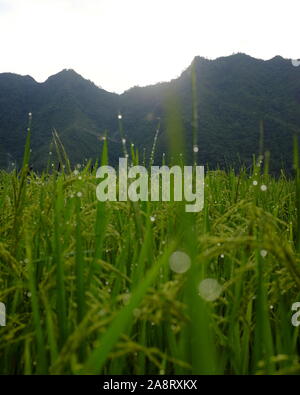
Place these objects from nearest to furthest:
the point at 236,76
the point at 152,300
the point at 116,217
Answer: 1. the point at 152,300
2. the point at 116,217
3. the point at 236,76

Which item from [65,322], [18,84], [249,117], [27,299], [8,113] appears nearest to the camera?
[65,322]

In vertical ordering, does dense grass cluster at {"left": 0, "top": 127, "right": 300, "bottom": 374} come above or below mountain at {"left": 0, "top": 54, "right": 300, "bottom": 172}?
below

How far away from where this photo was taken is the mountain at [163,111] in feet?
86.7

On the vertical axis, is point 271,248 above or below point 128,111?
below

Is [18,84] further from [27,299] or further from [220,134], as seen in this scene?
[27,299]

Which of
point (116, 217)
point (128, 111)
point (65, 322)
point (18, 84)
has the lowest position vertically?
point (65, 322)

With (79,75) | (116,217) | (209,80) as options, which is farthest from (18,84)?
(116,217)

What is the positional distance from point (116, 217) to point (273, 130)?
90.3 feet

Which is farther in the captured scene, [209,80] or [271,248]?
[209,80]

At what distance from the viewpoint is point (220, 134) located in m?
27.9

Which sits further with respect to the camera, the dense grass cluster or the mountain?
the mountain

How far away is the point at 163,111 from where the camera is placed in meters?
27.1

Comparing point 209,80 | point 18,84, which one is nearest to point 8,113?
point 18,84

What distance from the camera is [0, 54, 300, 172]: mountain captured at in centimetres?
2642
